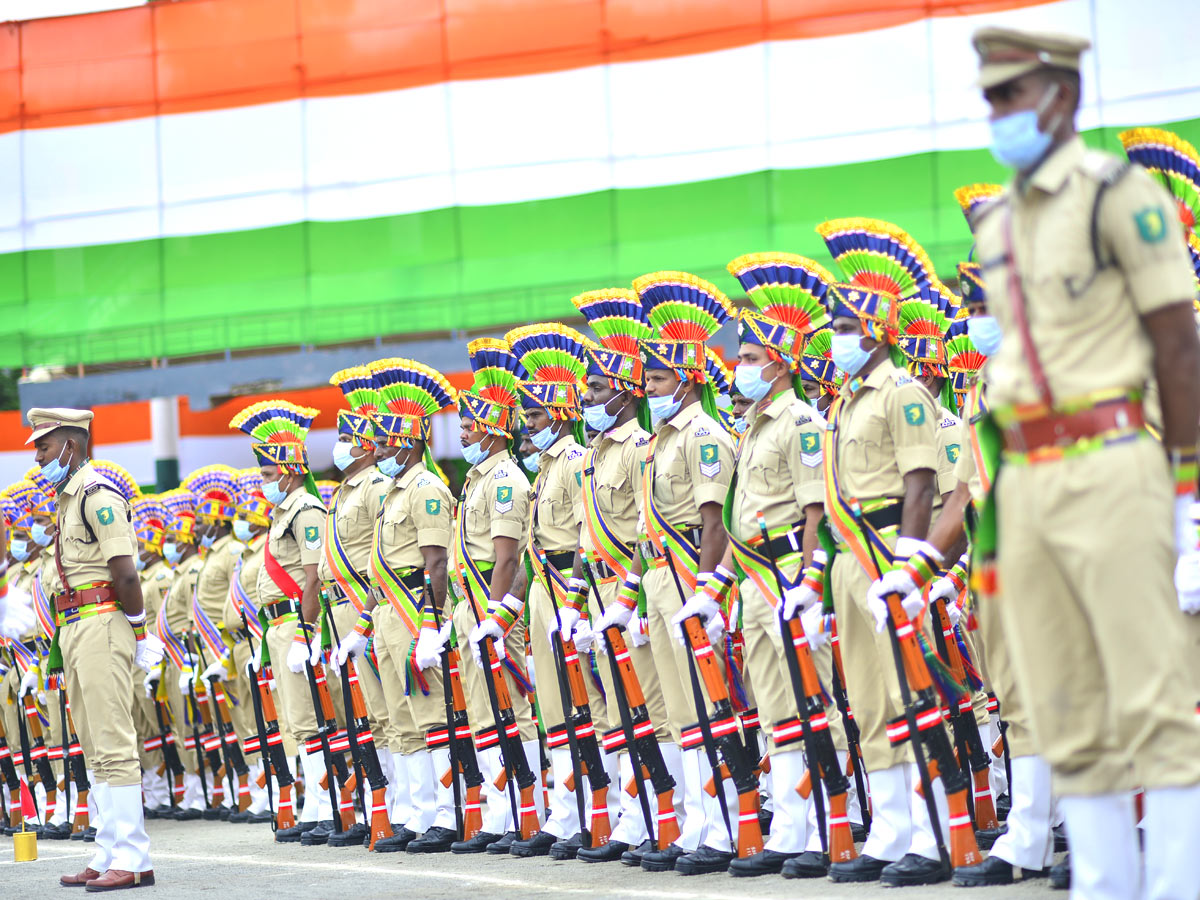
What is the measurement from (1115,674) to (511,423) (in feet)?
23.4

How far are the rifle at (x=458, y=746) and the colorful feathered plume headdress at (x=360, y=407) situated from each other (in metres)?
1.37

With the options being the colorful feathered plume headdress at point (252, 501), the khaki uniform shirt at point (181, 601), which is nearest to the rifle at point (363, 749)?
the colorful feathered plume headdress at point (252, 501)

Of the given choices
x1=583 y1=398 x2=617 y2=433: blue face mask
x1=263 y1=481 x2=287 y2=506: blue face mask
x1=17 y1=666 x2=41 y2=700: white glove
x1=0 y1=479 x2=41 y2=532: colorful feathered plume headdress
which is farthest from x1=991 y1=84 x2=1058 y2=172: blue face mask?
x1=0 y1=479 x2=41 y2=532: colorful feathered plume headdress

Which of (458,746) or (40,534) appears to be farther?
(40,534)

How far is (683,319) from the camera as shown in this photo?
28.6 feet

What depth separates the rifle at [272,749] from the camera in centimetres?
1213

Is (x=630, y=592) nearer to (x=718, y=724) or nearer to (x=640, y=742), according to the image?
(x=640, y=742)

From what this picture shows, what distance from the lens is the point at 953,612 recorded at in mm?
8555

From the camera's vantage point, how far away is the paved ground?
23.6 feet

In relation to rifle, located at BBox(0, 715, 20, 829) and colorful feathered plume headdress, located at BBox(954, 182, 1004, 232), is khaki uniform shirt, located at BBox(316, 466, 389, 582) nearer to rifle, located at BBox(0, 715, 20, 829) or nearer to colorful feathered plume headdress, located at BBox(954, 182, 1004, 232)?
colorful feathered plume headdress, located at BBox(954, 182, 1004, 232)

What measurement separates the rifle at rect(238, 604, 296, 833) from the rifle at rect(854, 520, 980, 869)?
21.4 feet

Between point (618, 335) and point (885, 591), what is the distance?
3275 millimetres

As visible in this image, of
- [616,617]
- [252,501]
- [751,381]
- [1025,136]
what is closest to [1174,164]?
[751,381]

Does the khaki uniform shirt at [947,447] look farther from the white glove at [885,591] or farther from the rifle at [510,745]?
the rifle at [510,745]
